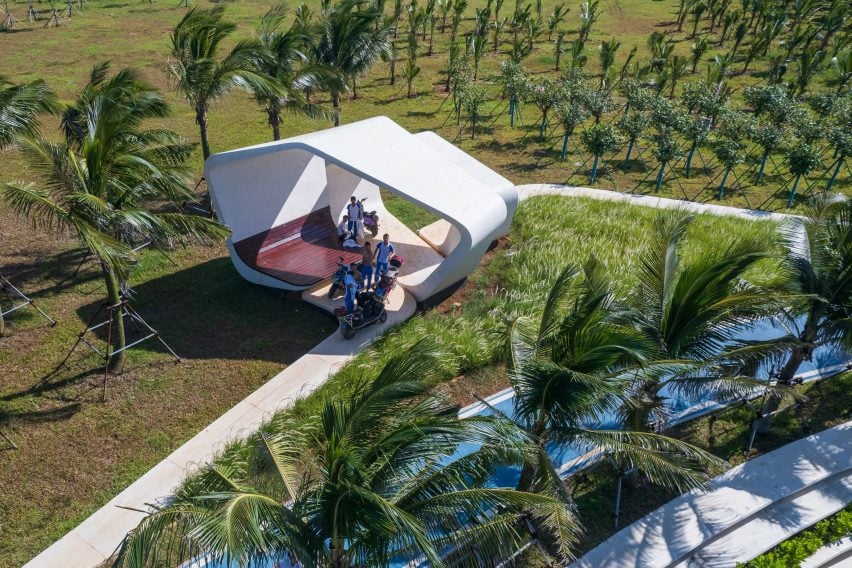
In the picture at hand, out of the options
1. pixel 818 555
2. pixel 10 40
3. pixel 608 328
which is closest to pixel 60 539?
pixel 608 328

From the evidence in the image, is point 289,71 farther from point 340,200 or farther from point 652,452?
point 652,452

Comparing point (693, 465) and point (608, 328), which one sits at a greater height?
point (608, 328)

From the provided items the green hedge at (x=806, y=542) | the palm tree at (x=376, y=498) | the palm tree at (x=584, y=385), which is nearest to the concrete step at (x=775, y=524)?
the green hedge at (x=806, y=542)

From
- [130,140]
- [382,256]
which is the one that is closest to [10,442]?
[130,140]

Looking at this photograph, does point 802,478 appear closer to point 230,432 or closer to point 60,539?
point 230,432

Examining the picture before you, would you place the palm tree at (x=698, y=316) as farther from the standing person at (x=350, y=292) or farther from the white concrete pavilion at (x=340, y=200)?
the standing person at (x=350, y=292)
